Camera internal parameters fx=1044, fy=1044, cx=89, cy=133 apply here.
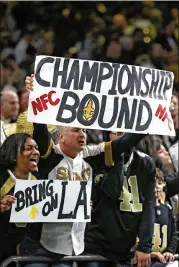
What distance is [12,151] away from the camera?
24.2ft

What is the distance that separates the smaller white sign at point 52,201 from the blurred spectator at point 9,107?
2765 millimetres

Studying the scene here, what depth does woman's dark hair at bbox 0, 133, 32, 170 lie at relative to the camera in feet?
24.2

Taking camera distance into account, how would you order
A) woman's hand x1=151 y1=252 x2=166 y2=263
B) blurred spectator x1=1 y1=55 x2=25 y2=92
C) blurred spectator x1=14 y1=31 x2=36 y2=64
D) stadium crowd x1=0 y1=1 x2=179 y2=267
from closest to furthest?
stadium crowd x1=0 y1=1 x2=179 y2=267
woman's hand x1=151 y1=252 x2=166 y2=263
blurred spectator x1=1 y1=55 x2=25 y2=92
blurred spectator x1=14 y1=31 x2=36 y2=64

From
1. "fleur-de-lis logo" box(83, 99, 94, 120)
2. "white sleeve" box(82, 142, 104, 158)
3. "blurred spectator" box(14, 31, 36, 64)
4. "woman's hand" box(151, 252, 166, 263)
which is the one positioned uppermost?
"blurred spectator" box(14, 31, 36, 64)

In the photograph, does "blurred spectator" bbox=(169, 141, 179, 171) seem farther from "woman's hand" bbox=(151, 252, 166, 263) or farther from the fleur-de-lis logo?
the fleur-de-lis logo

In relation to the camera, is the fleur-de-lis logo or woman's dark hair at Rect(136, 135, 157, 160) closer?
the fleur-de-lis logo

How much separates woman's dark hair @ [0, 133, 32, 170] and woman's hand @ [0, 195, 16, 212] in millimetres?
248

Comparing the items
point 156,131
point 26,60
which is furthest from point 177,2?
point 156,131

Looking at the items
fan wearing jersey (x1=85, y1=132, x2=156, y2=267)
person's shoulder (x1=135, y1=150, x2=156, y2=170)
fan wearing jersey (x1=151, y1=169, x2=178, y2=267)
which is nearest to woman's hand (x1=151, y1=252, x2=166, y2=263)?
fan wearing jersey (x1=151, y1=169, x2=178, y2=267)

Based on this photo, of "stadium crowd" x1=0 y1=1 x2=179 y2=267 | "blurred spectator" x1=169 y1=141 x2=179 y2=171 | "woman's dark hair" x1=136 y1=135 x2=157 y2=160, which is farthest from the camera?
"blurred spectator" x1=169 y1=141 x2=179 y2=171

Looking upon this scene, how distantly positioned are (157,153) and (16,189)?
4.95ft

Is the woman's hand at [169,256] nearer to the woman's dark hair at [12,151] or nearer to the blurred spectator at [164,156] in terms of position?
the blurred spectator at [164,156]

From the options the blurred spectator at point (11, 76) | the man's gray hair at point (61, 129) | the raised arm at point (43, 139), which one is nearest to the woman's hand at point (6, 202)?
the raised arm at point (43, 139)

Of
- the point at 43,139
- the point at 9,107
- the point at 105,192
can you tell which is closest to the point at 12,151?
the point at 43,139
